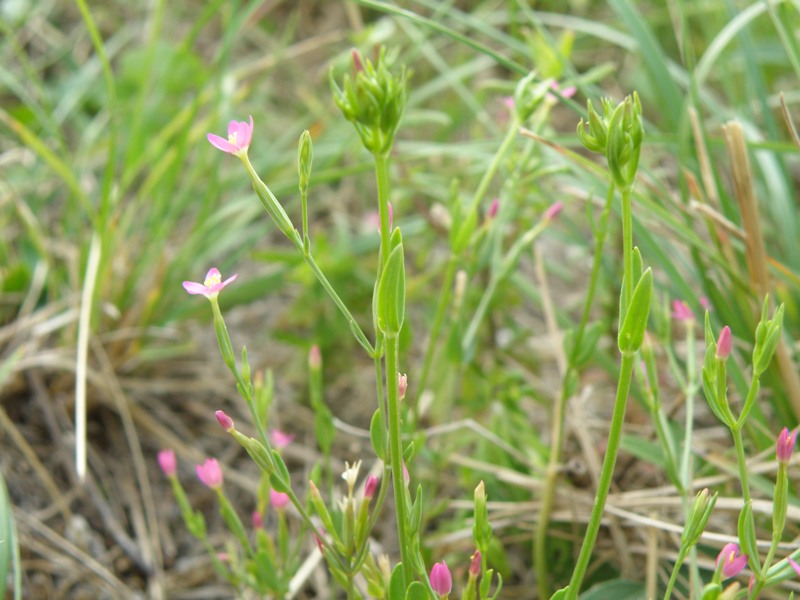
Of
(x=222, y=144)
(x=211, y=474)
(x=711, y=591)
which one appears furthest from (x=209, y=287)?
(x=711, y=591)

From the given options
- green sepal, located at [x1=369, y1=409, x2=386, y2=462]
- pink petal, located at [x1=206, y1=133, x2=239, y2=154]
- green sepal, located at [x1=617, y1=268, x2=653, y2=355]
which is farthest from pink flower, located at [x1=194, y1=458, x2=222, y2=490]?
green sepal, located at [x1=617, y1=268, x2=653, y2=355]

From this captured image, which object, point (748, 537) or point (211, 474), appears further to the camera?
point (211, 474)

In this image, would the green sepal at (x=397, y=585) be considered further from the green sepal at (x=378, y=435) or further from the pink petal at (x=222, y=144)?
the pink petal at (x=222, y=144)

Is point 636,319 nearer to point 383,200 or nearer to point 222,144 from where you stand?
point 383,200

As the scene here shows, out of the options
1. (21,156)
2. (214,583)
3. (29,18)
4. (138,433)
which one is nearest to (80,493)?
(138,433)

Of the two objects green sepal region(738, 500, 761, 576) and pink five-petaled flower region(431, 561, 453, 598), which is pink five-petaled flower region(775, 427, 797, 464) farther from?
pink five-petaled flower region(431, 561, 453, 598)
